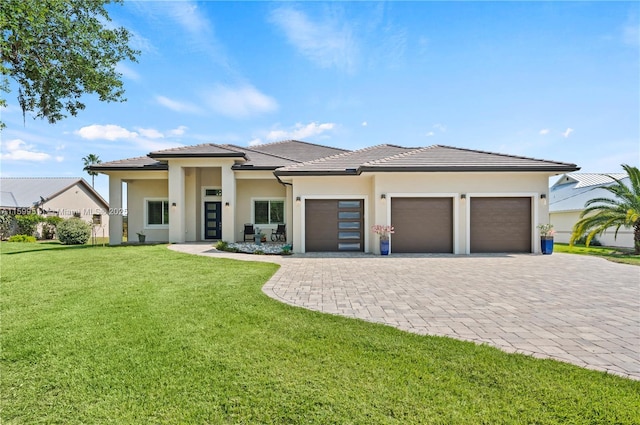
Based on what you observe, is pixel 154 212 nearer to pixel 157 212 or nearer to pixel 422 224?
pixel 157 212

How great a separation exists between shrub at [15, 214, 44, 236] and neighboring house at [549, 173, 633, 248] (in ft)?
125

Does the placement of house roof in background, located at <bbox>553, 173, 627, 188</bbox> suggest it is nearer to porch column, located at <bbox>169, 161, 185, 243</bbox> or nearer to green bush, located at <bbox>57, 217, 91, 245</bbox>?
porch column, located at <bbox>169, 161, 185, 243</bbox>

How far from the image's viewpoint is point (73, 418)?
7.72 feet

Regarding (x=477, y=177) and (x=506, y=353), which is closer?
(x=506, y=353)

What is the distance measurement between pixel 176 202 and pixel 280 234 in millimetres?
5483

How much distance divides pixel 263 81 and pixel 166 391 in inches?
566

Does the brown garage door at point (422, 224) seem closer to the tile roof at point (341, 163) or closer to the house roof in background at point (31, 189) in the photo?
the tile roof at point (341, 163)

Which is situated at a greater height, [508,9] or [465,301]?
[508,9]

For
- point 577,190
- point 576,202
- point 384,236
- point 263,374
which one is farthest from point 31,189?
point 577,190

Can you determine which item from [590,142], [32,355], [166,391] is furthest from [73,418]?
[590,142]

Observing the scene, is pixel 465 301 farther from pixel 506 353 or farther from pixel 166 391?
pixel 166 391

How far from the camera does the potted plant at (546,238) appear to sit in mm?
12258

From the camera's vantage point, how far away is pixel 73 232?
16.5 m

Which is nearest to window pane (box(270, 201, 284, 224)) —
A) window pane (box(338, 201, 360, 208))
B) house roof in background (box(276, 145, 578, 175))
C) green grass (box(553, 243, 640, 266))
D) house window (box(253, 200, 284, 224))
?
house window (box(253, 200, 284, 224))
